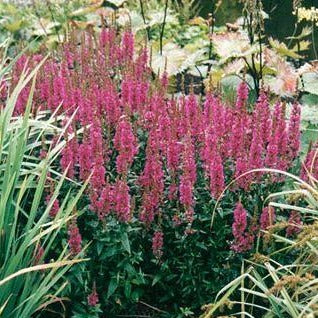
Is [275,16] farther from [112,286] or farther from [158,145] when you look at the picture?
Result: [112,286]

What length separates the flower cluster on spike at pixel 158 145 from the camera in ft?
11.5

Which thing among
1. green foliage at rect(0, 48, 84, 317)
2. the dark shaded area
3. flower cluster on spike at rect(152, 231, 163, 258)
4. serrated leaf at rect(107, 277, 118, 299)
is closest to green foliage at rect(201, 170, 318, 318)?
flower cluster on spike at rect(152, 231, 163, 258)

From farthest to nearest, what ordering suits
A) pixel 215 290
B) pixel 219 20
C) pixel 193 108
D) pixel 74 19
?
pixel 219 20 < pixel 74 19 < pixel 193 108 < pixel 215 290

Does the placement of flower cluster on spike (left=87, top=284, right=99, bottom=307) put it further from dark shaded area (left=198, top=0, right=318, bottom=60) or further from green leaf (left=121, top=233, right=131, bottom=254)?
dark shaded area (left=198, top=0, right=318, bottom=60)

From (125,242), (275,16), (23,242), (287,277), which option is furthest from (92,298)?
(275,16)

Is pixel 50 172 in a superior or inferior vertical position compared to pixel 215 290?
superior

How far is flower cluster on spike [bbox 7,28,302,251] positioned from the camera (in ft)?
11.5

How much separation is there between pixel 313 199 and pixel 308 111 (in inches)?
64.5

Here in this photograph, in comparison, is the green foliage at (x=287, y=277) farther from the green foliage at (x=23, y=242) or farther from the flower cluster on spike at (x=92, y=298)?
the green foliage at (x=23, y=242)

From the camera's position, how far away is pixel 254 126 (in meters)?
3.65

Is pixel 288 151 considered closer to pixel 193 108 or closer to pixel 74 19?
pixel 193 108

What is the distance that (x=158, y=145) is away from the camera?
3.60 meters

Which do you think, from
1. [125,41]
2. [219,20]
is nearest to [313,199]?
[125,41]

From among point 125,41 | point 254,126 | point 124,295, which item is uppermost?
point 125,41
